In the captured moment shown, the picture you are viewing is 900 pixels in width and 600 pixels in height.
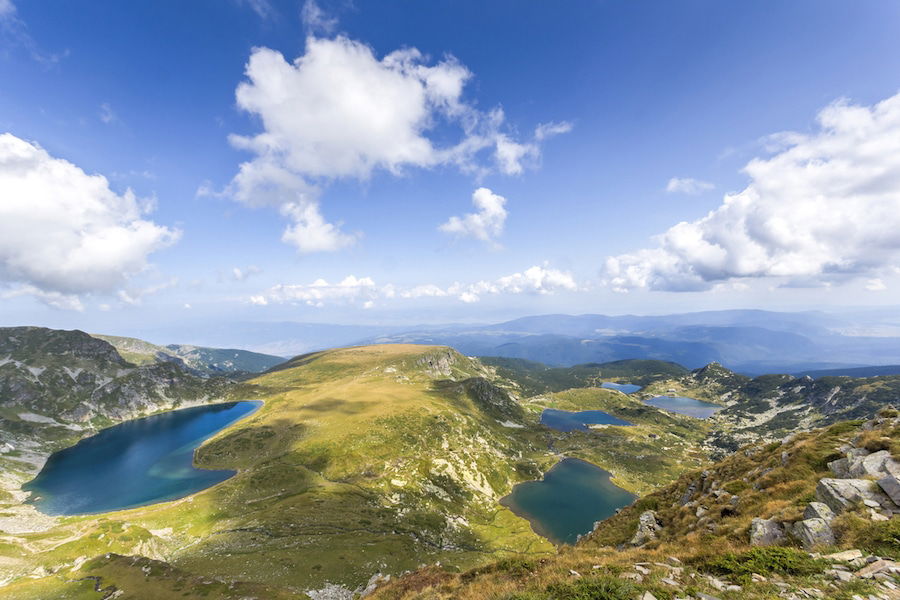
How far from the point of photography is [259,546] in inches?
2921

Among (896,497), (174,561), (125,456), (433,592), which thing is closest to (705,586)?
(896,497)

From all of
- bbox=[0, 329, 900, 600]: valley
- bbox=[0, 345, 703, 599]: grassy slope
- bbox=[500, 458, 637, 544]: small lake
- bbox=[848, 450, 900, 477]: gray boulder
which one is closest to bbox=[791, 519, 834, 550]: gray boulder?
bbox=[848, 450, 900, 477]: gray boulder

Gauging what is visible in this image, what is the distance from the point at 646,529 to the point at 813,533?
727 inches

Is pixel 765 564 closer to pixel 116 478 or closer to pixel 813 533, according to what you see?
pixel 813 533

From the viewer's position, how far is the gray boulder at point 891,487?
20562 millimetres

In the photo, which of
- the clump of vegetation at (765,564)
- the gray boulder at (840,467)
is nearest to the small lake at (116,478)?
the clump of vegetation at (765,564)

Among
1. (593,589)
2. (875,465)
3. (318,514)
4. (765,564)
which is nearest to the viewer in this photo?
(593,589)

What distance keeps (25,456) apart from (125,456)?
147 ft

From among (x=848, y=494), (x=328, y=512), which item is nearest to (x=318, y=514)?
(x=328, y=512)

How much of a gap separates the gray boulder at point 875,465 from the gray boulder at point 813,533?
26.2ft

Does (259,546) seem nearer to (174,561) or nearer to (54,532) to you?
(174,561)

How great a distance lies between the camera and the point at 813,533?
19719 mm

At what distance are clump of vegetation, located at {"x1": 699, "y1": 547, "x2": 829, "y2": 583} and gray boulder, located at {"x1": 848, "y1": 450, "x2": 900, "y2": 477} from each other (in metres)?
12.8

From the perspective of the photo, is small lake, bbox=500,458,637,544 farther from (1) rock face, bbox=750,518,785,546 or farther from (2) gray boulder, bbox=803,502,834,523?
→ (2) gray boulder, bbox=803,502,834,523
